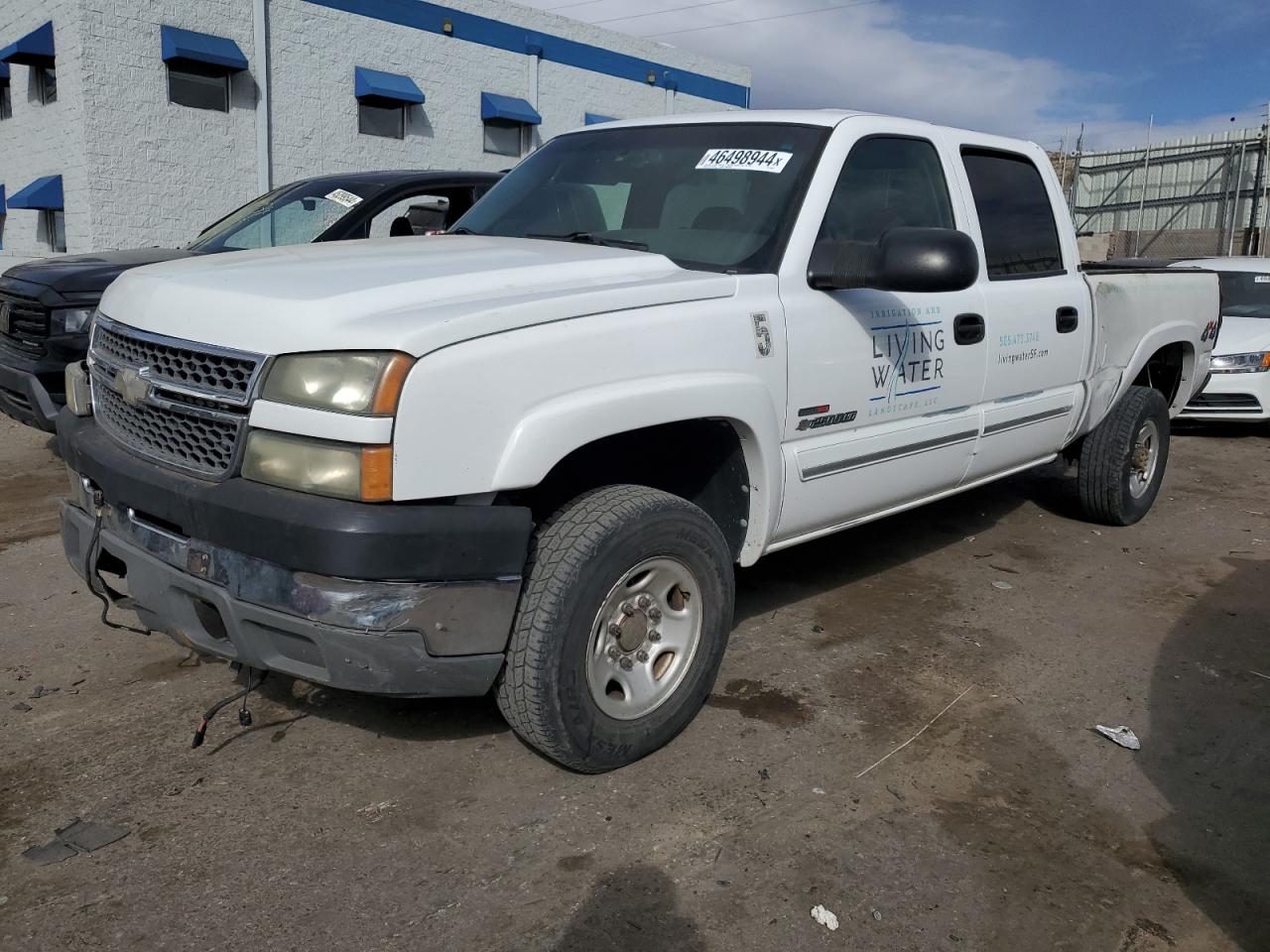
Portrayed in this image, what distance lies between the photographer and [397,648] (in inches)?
101

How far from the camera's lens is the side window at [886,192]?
3.80 meters

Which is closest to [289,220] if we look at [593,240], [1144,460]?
[593,240]

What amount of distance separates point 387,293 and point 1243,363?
8659 mm

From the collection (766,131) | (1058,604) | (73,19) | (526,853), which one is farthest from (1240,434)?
(73,19)

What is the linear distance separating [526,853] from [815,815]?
31.0 inches

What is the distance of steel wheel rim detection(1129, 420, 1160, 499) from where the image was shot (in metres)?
5.93

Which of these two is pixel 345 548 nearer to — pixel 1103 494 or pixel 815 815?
pixel 815 815

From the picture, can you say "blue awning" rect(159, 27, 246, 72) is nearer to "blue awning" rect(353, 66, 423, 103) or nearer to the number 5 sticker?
"blue awning" rect(353, 66, 423, 103)

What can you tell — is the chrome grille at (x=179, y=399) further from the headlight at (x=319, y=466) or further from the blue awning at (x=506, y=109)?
the blue awning at (x=506, y=109)

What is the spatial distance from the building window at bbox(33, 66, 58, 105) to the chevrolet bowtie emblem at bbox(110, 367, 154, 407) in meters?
12.9

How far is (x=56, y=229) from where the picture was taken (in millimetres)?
14641

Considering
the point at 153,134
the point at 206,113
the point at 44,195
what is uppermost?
the point at 206,113

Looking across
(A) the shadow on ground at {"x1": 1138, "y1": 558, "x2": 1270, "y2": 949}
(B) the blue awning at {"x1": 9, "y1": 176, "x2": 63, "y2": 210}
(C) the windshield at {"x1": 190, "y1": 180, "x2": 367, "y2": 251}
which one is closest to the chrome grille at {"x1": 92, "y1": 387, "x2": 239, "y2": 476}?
(A) the shadow on ground at {"x1": 1138, "y1": 558, "x2": 1270, "y2": 949}

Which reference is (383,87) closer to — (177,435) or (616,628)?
(177,435)
